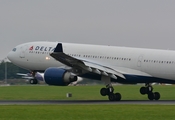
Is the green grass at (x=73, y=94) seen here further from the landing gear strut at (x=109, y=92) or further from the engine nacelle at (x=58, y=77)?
the engine nacelle at (x=58, y=77)

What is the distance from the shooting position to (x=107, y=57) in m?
52.4

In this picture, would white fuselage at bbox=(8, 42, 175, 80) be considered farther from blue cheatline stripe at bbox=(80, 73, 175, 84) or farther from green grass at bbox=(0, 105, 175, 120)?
green grass at bbox=(0, 105, 175, 120)

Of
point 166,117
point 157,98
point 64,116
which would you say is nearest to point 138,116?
point 166,117

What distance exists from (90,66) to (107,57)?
12.9 feet

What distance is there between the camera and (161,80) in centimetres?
5062

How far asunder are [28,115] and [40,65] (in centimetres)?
2224

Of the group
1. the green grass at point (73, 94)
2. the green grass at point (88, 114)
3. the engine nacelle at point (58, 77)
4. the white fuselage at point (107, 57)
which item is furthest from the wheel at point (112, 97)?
the green grass at point (88, 114)

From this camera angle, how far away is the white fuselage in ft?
164

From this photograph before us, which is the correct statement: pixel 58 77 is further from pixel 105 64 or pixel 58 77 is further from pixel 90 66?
pixel 105 64

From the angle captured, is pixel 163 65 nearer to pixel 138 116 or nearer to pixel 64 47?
pixel 64 47

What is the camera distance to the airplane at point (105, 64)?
4822 cm

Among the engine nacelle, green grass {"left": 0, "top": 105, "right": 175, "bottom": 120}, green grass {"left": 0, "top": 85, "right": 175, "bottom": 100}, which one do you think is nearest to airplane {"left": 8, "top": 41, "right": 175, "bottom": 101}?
the engine nacelle

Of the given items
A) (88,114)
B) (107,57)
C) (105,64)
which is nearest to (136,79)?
(105,64)

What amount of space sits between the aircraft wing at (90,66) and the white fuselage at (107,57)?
0.42 meters
